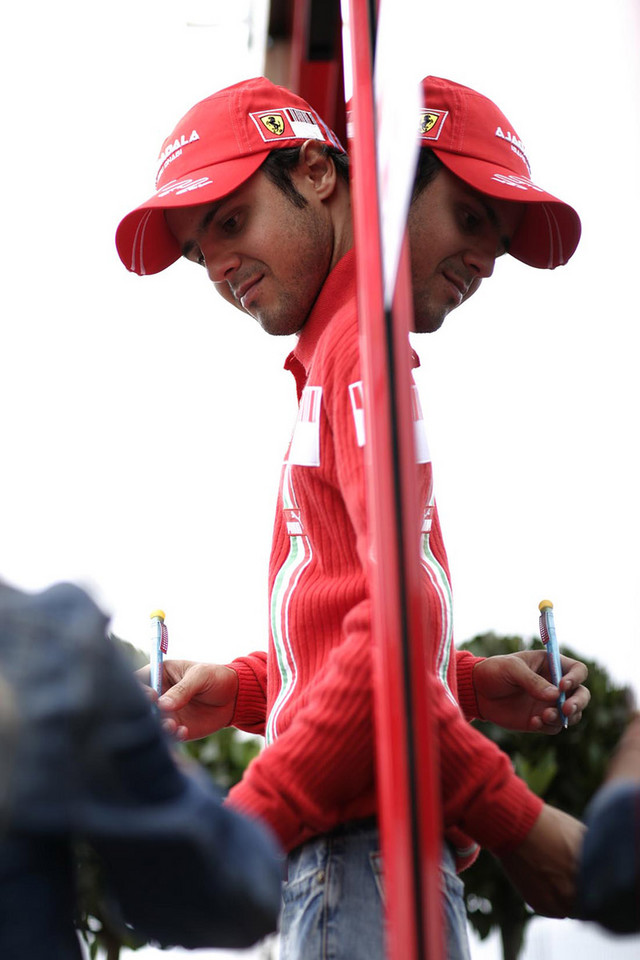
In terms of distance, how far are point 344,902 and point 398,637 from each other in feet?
1.19

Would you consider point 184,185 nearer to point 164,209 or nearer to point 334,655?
point 164,209

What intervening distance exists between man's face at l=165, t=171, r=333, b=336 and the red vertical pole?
1.52ft

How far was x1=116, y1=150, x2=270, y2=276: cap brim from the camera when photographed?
52.9 inches

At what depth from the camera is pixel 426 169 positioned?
1.40m

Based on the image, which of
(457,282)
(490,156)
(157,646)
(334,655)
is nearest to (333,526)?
(334,655)

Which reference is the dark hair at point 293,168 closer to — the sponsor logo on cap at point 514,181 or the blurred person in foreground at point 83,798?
the sponsor logo on cap at point 514,181

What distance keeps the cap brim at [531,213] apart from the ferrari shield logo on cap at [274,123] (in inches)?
7.9

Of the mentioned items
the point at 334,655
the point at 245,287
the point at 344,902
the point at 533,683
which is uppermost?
the point at 245,287

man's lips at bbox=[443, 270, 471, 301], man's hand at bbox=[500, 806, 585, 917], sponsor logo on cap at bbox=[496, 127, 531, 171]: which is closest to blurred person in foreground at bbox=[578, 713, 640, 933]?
man's hand at bbox=[500, 806, 585, 917]

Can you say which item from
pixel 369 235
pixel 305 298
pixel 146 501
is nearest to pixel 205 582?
pixel 146 501

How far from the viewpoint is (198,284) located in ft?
8.77

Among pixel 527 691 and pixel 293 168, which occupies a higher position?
pixel 293 168

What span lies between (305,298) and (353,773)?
0.62 meters

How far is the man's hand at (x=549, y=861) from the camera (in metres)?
0.90
